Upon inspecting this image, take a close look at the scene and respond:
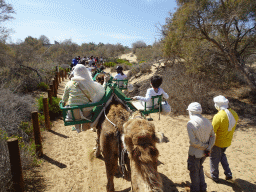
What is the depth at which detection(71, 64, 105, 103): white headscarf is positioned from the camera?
333 centimetres

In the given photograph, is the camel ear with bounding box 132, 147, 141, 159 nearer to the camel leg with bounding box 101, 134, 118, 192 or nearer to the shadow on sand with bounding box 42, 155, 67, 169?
the camel leg with bounding box 101, 134, 118, 192

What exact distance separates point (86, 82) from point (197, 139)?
2403 mm

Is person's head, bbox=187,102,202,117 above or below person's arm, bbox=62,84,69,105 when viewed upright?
below

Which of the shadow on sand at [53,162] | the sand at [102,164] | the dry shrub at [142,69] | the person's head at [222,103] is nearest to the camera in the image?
the person's head at [222,103]

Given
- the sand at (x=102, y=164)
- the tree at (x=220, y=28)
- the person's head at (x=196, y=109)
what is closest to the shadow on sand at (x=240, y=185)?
the sand at (x=102, y=164)

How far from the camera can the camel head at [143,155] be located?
1.55 metres

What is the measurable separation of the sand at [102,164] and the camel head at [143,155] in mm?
2312

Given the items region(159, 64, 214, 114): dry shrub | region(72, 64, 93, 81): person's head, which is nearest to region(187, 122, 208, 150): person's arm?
region(72, 64, 93, 81): person's head

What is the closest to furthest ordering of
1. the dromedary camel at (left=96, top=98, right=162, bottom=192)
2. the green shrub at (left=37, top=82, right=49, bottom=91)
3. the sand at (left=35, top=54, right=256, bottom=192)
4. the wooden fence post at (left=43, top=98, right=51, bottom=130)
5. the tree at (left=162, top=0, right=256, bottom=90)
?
the dromedary camel at (left=96, top=98, right=162, bottom=192)
the sand at (left=35, top=54, right=256, bottom=192)
the wooden fence post at (left=43, top=98, right=51, bottom=130)
the tree at (left=162, top=0, right=256, bottom=90)
the green shrub at (left=37, top=82, right=49, bottom=91)

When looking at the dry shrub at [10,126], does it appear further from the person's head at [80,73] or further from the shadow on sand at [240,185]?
the shadow on sand at [240,185]

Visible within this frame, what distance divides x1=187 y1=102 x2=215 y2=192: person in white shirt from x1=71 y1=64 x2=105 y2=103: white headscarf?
1841mm

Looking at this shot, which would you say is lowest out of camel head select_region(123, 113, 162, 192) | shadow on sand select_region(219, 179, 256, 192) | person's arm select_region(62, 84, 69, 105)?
shadow on sand select_region(219, 179, 256, 192)

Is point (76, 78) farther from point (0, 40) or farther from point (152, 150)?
point (0, 40)

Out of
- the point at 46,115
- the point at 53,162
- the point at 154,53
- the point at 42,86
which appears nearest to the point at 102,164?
the point at 53,162
